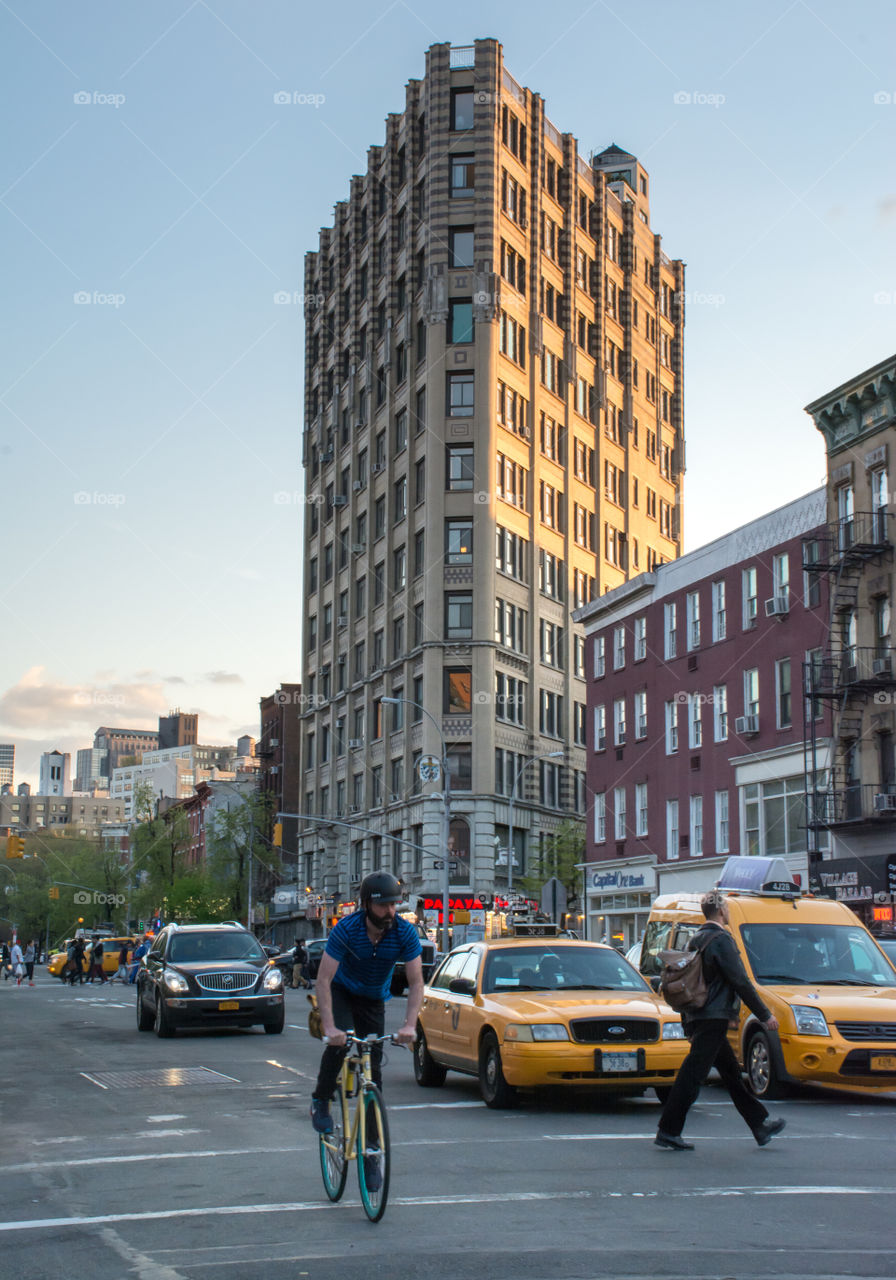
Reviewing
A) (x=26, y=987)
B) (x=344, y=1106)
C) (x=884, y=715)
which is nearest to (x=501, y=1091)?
(x=344, y=1106)

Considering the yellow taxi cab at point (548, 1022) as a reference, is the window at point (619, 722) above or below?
above

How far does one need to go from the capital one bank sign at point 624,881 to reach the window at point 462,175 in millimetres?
35076

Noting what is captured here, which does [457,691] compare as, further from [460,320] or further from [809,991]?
[809,991]

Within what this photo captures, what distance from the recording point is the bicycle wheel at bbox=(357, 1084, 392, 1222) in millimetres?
7859

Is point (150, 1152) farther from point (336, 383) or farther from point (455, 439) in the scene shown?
point (336, 383)

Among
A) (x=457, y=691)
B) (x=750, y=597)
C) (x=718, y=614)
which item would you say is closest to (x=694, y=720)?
(x=718, y=614)

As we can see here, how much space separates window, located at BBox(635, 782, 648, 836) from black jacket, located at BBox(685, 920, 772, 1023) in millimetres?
41155

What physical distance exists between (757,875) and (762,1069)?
15.5 ft

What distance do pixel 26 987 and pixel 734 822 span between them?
28512mm

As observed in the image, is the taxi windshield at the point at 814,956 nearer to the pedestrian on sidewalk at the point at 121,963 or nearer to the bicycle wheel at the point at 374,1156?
the bicycle wheel at the point at 374,1156

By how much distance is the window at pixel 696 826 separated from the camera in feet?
155

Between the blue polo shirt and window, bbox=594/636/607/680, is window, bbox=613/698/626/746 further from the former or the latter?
the blue polo shirt

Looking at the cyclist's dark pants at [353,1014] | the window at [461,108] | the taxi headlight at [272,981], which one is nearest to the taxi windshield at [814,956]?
the cyclist's dark pants at [353,1014]

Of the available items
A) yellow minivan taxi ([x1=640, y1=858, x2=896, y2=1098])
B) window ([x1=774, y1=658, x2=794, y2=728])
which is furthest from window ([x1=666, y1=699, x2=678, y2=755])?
yellow minivan taxi ([x1=640, y1=858, x2=896, y2=1098])
